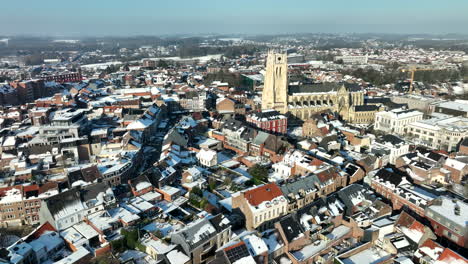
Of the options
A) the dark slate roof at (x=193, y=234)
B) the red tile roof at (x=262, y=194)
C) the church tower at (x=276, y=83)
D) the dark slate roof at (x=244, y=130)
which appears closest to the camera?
the dark slate roof at (x=193, y=234)

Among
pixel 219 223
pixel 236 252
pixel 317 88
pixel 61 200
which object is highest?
pixel 317 88

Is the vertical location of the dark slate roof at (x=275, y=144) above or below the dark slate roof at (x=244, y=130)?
below

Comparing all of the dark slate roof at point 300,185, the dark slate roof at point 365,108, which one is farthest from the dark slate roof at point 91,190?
the dark slate roof at point 365,108

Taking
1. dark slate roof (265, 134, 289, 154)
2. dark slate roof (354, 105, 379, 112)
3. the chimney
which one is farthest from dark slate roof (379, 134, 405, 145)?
dark slate roof (354, 105, 379, 112)

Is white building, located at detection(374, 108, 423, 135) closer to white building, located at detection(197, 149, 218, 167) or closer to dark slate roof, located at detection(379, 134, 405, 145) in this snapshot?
dark slate roof, located at detection(379, 134, 405, 145)

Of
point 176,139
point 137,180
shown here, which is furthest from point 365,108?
point 137,180

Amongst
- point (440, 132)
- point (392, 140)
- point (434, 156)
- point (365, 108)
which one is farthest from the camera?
point (365, 108)

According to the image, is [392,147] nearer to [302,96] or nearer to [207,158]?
[207,158]

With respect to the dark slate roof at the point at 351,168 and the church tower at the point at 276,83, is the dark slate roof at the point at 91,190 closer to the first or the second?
the dark slate roof at the point at 351,168
